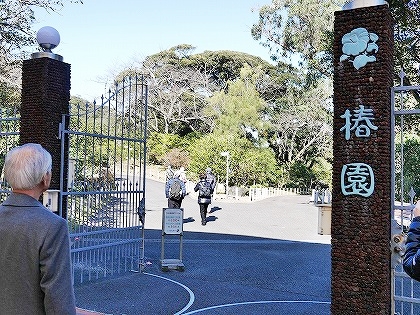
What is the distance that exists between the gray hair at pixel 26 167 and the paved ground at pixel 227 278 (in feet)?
14.5

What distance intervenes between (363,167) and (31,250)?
12.5 feet

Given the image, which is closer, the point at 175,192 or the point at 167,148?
the point at 175,192

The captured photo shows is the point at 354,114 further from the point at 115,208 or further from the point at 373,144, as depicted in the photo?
the point at 115,208

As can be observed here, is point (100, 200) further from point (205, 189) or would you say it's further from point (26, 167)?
point (205, 189)

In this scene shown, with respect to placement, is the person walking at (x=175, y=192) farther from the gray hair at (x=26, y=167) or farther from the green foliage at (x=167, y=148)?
the green foliage at (x=167, y=148)

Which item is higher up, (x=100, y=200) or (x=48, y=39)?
(x=48, y=39)

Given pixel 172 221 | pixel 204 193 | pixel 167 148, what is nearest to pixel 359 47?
pixel 172 221

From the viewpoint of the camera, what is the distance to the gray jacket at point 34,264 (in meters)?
2.25

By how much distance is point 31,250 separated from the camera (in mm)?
2270

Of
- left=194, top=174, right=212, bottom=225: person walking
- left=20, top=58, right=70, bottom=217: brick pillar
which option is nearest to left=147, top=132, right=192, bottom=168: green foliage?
left=194, top=174, right=212, bottom=225: person walking

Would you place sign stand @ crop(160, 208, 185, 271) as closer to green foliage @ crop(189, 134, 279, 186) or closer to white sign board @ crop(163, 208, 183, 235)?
white sign board @ crop(163, 208, 183, 235)

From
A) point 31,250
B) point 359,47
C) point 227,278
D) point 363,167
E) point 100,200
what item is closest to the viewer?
point 31,250

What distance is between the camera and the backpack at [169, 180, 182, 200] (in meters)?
13.3

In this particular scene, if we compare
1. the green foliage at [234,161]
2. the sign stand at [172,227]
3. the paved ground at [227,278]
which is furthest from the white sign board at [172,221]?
the green foliage at [234,161]
